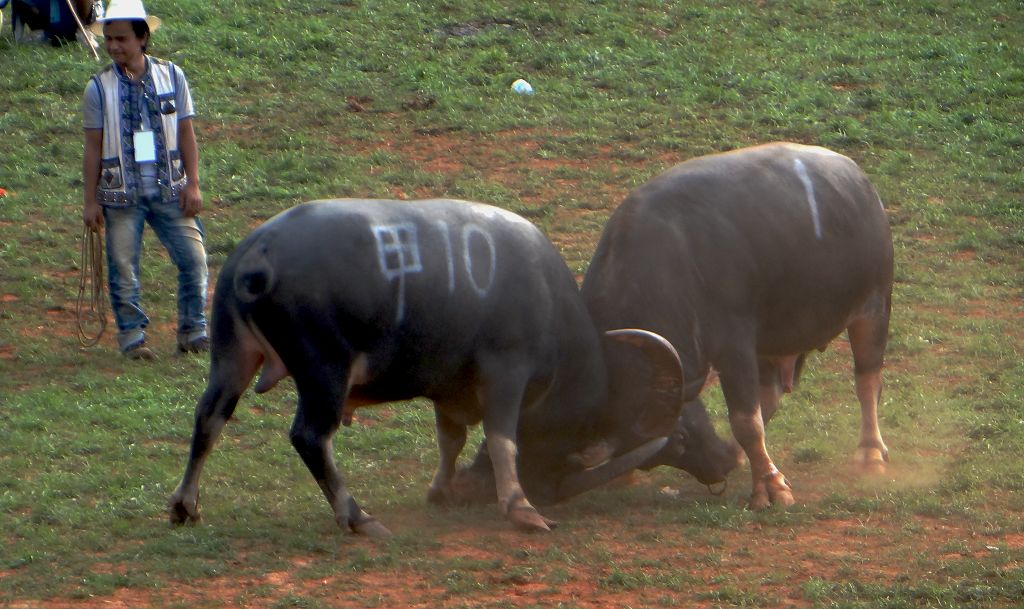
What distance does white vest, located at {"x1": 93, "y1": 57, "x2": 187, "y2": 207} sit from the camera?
32.4 ft

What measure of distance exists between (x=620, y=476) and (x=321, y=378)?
1.90 meters

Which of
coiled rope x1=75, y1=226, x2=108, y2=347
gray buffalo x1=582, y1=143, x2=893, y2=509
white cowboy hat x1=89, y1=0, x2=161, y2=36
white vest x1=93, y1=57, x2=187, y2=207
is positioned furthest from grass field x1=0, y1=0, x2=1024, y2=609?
white cowboy hat x1=89, y1=0, x2=161, y2=36

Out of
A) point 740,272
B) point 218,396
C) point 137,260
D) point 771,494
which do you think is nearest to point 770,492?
point 771,494

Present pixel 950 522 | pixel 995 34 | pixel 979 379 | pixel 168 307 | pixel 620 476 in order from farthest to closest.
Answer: pixel 995 34 → pixel 168 307 → pixel 979 379 → pixel 620 476 → pixel 950 522

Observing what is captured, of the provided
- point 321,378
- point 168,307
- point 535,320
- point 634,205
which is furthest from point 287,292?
point 168,307

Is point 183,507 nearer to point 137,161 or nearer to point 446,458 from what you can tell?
point 446,458

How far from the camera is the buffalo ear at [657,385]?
7.89 m

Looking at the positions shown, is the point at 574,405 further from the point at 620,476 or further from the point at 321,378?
the point at 321,378

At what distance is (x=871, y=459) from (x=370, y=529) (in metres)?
3.04

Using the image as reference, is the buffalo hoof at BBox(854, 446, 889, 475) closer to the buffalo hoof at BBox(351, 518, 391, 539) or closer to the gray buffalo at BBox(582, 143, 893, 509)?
the gray buffalo at BBox(582, 143, 893, 509)

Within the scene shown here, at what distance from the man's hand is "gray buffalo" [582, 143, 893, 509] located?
2.93m

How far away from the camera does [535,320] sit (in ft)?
25.5

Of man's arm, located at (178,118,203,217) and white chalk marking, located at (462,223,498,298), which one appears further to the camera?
man's arm, located at (178,118,203,217)

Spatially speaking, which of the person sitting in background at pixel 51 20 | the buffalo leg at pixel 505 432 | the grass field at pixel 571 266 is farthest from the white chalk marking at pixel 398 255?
the person sitting in background at pixel 51 20
